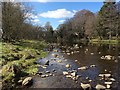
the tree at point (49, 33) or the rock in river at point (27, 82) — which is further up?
the tree at point (49, 33)

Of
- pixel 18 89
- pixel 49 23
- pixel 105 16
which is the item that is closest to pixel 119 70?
pixel 18 89

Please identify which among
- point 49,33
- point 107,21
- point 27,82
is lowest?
point 27,82

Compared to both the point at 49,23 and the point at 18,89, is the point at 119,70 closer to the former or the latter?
the point at 18,89

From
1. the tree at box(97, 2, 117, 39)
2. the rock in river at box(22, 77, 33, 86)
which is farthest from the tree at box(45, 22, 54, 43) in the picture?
the rock in river at box(22, 77, 33, 86)

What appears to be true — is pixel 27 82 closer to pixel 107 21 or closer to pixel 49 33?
pixel 107 21

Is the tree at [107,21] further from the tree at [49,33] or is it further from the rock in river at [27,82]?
the rock in river at [27,82]

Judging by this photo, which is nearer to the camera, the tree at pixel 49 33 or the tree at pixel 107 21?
the tree at pixel 107 21

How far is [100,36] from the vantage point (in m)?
59.6

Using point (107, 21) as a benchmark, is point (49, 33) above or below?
below

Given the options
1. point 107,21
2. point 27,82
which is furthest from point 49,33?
point 27,82

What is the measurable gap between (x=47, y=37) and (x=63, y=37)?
30.5 feet

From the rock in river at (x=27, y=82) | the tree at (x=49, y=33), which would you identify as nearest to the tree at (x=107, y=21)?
the tree at (x=49, y=33)

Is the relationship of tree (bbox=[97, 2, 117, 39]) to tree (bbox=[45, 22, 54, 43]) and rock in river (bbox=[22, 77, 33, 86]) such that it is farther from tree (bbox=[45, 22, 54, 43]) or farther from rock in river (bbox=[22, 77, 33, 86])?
rock in river (bbox=[22, 77, 33, 86])

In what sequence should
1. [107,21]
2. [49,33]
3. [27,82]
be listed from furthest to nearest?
1. [49,33]
2. [107,21]
3. [27,82]
